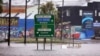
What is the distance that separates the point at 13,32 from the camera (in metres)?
81.8

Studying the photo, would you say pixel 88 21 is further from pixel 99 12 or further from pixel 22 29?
pixel 22 29

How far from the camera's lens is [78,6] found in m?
86.1

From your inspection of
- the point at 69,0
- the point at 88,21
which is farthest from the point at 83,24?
the point at 69,0

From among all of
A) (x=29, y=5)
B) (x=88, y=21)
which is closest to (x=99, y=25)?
(x=88, y=21)

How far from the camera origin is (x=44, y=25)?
106 ft

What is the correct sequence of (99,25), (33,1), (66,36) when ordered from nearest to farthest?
(66,36) → (99,25) → (33,1)

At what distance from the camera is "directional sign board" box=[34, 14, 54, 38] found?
32366 millimetres

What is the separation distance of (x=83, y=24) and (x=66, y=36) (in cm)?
629

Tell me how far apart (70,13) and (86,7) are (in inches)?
142

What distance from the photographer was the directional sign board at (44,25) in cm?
3237

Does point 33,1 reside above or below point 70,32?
above

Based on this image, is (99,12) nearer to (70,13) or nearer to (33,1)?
(70,13)

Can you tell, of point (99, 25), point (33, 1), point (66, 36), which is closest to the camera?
point (66, 36)

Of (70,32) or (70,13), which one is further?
(70,13)
